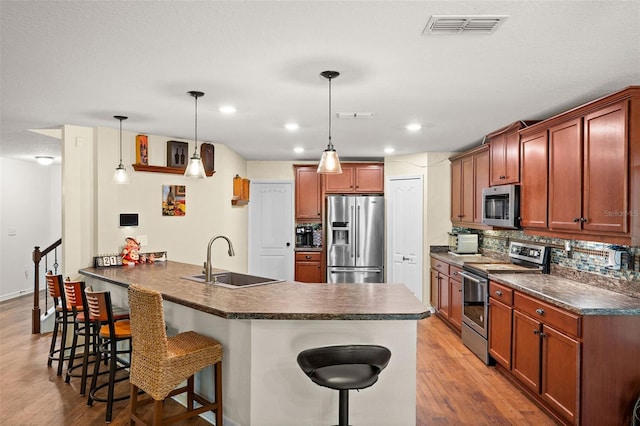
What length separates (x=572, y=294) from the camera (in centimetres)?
301

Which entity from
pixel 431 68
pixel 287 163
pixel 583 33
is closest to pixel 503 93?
pixel 431 68

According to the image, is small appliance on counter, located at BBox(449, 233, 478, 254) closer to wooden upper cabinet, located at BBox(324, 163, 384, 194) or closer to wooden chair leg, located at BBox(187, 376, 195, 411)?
wooden upper cabinet, located at BBox(324, 163, 384, 194)

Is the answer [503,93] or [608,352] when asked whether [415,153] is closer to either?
[503,93]

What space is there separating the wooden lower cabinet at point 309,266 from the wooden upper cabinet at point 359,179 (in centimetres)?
113

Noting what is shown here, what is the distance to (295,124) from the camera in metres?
4.30

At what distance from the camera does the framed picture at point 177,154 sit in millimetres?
4855

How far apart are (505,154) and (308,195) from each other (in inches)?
134

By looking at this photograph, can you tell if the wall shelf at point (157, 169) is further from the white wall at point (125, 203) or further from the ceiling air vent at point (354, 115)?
the ceiling air vent at point (354, 115)

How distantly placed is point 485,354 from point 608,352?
1.52m

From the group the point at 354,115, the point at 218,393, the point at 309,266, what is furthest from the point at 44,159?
the point at 218,393

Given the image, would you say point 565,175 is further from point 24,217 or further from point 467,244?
point 24,217

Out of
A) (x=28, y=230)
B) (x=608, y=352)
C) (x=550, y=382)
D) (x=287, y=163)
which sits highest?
(x=287, y=163)

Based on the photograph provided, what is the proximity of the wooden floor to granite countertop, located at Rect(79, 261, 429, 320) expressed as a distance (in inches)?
34.8

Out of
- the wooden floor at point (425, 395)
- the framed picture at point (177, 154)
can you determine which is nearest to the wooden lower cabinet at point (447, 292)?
the wooden floor at point (425, 395)
